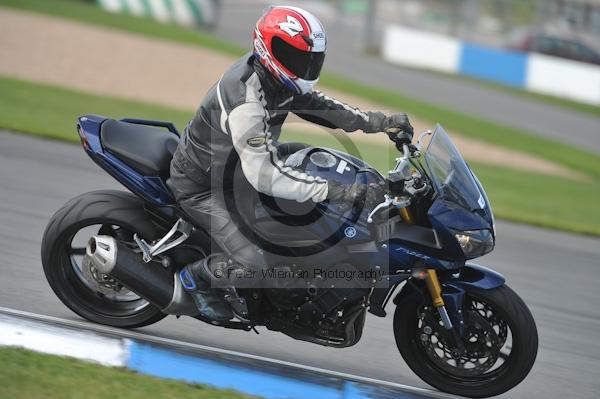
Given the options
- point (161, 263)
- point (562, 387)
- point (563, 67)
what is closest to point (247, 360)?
point (161, 263)

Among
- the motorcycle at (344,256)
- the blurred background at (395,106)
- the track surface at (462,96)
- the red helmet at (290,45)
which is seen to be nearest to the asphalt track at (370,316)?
the blurred background at (395,106)

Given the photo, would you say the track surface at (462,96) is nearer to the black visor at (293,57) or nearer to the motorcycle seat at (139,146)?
the motorcycle seat at (139,146)

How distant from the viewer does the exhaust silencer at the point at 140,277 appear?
16.4 ft

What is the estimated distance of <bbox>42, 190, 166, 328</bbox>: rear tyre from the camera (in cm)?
505

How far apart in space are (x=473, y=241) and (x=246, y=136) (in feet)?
4.23

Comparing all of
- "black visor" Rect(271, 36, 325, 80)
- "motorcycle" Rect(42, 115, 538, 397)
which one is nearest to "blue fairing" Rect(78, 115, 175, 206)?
"motorcycle" Rect(42, 115, 538, 397)

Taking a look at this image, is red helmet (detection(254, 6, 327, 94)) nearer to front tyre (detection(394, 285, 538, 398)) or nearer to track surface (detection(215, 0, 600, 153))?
front tyre (detection(394, 285, 538, 398))

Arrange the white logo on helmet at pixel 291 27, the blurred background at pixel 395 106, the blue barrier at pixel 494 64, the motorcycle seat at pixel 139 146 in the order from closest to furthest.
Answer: the white logo on helmet at pixel 291 27, the motorcycle seat at pixel 139 146, the blurred background at pixel 395 106, the blue barrier at pixel 494 64

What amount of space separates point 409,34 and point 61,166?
21080mm

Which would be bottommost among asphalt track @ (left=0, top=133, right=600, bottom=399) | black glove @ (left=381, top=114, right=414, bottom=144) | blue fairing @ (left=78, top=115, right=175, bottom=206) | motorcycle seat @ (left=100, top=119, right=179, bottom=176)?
asphalt track @ (left=0, top=133, right=600, bottom=399)

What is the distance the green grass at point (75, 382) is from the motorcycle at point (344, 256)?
0.66 m

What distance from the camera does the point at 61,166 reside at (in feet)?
29.9

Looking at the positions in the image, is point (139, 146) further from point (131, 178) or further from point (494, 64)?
point (494, 64)

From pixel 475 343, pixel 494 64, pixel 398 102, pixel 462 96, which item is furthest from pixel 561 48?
pixel 475 343
